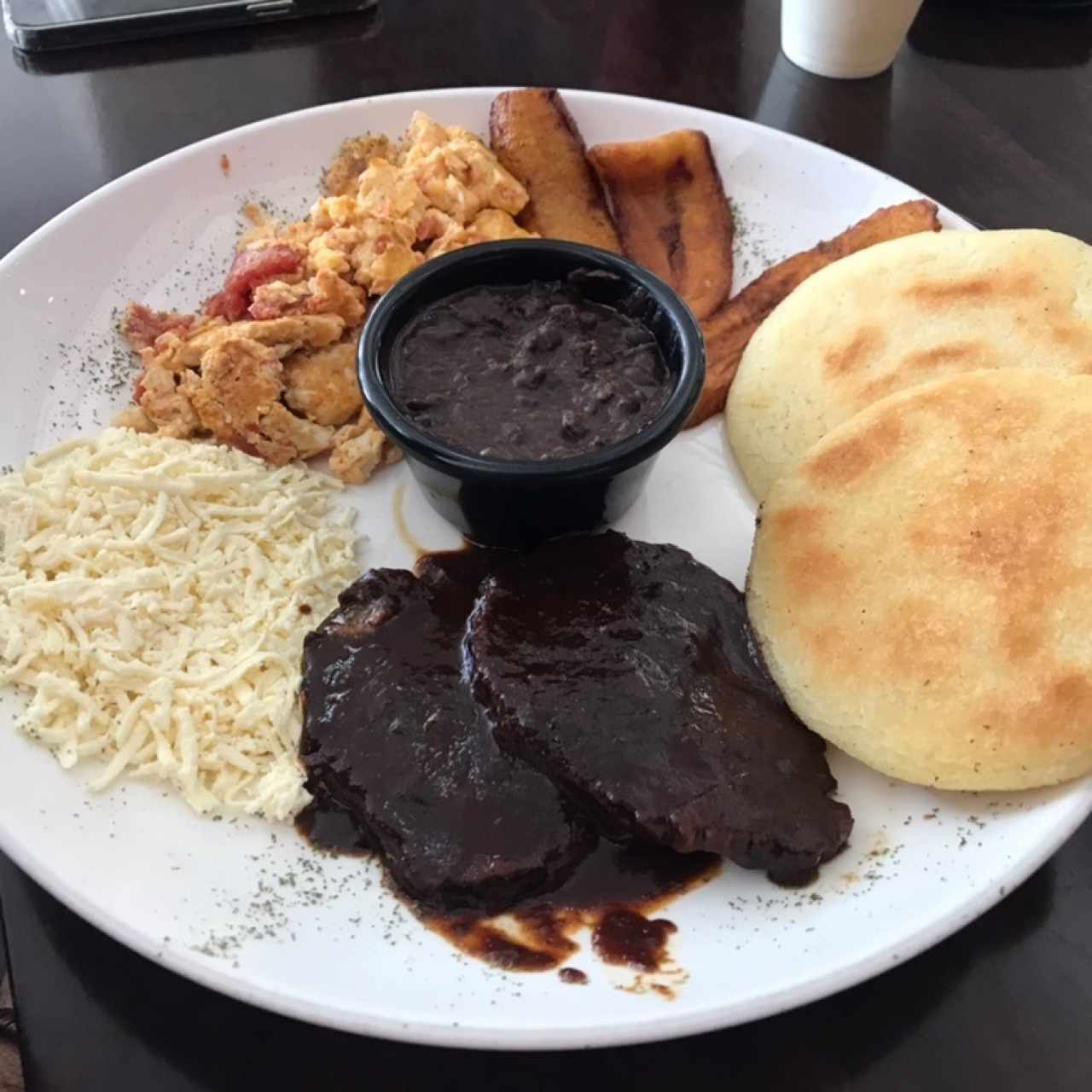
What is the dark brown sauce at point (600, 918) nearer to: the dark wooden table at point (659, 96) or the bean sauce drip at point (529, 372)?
the dark wooden table at point (659, 96)

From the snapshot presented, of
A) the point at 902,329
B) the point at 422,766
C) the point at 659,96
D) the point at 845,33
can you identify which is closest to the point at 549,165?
the point at 659,96

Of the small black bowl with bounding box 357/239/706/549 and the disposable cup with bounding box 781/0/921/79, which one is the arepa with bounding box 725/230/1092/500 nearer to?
the small black bowl with bounding box 357/239/706/549

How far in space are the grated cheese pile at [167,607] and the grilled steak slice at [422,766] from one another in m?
0.08

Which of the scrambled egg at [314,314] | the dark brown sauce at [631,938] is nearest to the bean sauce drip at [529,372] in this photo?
the scrambled egg at [314,314]

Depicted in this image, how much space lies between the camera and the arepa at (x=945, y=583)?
72.2 inches

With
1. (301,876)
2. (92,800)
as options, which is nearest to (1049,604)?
(301,876)

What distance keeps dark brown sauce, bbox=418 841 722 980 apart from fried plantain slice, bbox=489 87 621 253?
67.4 inches

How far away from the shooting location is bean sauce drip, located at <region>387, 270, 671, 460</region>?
225 centimetres

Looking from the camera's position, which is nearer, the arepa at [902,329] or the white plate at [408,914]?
the white plate at [408,914]

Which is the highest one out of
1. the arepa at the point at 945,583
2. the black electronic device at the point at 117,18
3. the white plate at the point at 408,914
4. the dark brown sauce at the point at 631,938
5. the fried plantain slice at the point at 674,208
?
the black electronic device at the point at 117,18

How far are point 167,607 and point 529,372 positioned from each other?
89 centimetres

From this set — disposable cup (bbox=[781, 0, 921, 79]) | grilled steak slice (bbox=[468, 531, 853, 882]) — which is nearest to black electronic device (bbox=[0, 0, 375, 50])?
disposable cup (bbox=[781, 0, 921, 79])

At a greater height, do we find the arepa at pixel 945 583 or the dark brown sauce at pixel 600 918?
the arepa at pixel 945 583

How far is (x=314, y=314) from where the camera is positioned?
104 inches
